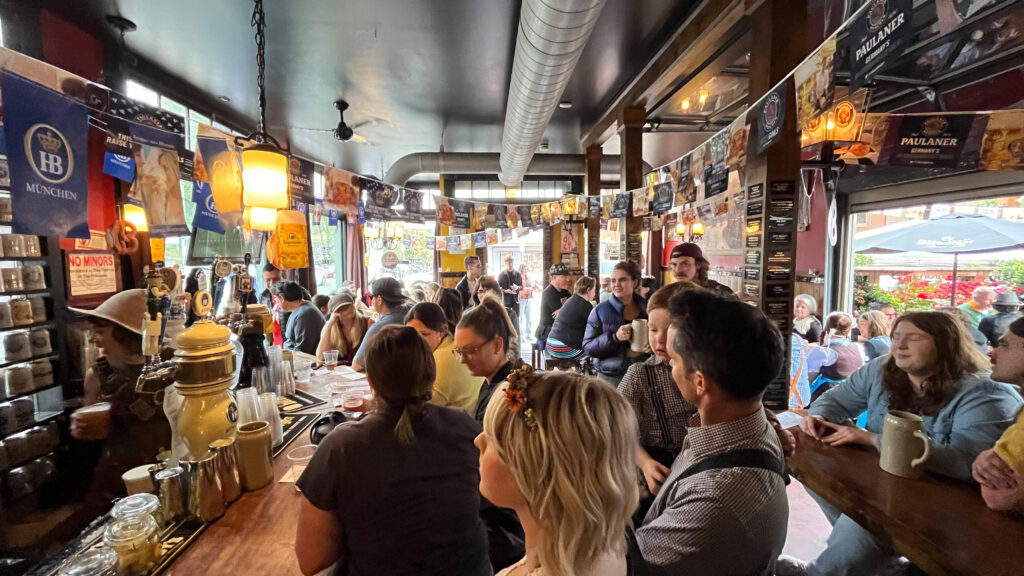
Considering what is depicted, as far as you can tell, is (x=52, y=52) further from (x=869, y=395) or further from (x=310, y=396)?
(x=869, y=395)

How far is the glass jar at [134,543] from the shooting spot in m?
1.06

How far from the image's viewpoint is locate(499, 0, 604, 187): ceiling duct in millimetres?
2607

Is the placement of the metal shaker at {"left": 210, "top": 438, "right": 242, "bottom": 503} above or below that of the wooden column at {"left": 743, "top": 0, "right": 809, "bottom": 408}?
below

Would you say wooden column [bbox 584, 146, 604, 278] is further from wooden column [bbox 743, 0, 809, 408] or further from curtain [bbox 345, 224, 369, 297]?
curtain [bbox 345, 224, 369, 297]

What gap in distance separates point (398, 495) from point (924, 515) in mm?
1551

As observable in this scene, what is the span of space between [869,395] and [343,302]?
13.1 feet

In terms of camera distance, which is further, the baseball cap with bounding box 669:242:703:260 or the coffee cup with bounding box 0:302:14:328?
the baseball cap with bounding box 669:242:703:260

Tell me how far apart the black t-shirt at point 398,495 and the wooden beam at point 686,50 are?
143 inches

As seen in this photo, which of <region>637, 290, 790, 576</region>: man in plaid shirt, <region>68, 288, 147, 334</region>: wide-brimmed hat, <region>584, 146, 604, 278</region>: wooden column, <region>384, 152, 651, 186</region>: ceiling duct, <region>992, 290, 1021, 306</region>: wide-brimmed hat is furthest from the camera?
<region>384, 152, 651, 186</region>: ceiling duct

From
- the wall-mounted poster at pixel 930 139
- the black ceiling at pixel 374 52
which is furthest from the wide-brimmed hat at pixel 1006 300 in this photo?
the black ceiling at pixel 374 52

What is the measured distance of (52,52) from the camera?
3379mm

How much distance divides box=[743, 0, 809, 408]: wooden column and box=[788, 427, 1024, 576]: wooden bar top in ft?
4.95

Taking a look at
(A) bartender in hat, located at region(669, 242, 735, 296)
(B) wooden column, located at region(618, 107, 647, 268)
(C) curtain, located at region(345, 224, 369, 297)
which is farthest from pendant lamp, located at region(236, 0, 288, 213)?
(C) curtain, located at region(345, 224, 369, 297)

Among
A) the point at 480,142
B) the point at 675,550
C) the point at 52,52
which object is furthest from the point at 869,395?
the point at 480,142
